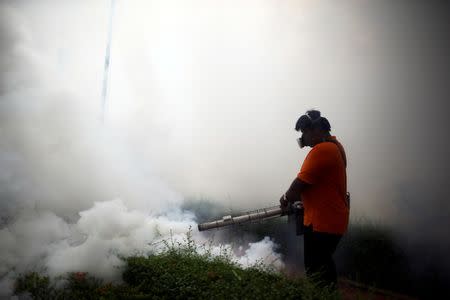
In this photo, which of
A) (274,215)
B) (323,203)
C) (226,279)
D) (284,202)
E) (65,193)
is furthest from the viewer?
(65,193)

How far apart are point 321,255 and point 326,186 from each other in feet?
3.10

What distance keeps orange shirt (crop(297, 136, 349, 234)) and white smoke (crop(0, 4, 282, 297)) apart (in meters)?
2.20

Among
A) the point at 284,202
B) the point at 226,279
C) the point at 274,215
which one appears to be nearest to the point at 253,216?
the point at 274,215

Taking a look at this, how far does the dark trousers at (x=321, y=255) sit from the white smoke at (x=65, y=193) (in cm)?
179

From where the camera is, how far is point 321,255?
4.39 metres

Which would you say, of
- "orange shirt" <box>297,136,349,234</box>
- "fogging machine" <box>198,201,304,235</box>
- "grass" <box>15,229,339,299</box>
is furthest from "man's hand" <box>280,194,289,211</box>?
"grass" <box>15,229,339,299</box>

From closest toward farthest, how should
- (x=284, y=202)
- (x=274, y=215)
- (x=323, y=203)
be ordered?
1. (x=323, y=203)
2. (x=284, y=202)
3. (x=274, y=215)

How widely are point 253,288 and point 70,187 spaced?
26.1 feet

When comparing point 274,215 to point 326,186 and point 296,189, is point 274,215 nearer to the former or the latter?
point 296,189

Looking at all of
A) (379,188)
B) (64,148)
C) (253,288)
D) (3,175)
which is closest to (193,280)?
(253,288)

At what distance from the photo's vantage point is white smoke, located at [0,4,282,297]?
6.00 m

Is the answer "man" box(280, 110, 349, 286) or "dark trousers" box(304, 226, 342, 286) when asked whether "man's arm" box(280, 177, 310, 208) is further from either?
"dark trousers" box(304, 226, 342, 286)

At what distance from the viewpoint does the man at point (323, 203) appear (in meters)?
4.27

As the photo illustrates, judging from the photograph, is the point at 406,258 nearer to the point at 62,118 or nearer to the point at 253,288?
→ the point at 253,288
